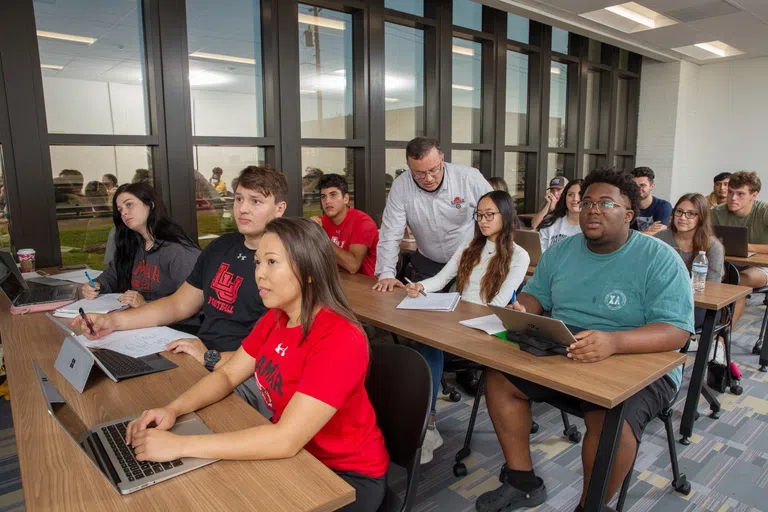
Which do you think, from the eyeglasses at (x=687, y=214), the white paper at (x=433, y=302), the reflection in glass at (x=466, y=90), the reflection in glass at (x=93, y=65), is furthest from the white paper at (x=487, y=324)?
the reflection in glass at (x=466, y=90)

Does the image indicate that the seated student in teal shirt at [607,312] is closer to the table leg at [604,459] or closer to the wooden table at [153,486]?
the table leg at [604,459]

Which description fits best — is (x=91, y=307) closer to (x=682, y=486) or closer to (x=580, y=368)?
(x=580, y=368)

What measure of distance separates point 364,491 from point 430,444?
1219mm

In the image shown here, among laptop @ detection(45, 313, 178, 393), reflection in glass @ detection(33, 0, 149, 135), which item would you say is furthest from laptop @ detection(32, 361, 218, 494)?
reflection in glass @ detection(33, 0, 149, 135)

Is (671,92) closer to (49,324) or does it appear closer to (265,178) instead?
(265,178)

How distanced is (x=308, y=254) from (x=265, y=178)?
834mm

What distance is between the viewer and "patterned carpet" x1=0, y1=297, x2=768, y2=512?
6.80 feet

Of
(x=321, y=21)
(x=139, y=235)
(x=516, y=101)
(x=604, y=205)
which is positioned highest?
(x=321, y=21)

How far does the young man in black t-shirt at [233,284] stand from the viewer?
76.9 inches

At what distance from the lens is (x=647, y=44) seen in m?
6.37

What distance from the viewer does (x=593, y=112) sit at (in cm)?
717

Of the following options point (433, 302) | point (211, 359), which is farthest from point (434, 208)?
point (211, 359)

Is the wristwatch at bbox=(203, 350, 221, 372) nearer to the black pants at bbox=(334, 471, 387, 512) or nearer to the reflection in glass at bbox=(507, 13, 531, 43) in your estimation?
the black pants at bbox=(334, 471, 387, 512)

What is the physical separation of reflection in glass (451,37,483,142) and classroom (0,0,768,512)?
Answer: 3cm
